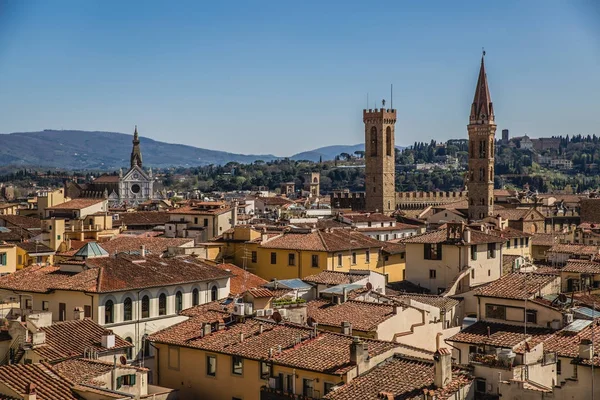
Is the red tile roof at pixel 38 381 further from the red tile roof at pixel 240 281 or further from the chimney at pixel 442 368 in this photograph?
the red tile roof at pixel 240 281

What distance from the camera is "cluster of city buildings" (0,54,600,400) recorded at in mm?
15586

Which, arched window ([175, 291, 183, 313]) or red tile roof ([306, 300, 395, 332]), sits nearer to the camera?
red tile roof ([306, 300, 395, 332])

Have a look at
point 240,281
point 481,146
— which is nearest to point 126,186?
point 481,146

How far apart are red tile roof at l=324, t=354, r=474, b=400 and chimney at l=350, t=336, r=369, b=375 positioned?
13cm

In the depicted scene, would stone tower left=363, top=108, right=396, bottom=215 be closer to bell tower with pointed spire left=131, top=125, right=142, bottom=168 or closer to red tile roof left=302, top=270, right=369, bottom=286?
bell tower with pointed spire left=131, top=125, right=142, bottom=168

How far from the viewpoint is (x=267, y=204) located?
9738 centimetres

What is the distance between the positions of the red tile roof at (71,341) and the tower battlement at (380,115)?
83284mm

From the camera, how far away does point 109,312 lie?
24.9m

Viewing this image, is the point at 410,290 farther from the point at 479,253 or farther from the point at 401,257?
the point at 401,257

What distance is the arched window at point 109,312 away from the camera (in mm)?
24734

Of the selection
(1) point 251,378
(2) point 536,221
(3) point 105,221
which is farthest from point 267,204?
(1) point 251,378

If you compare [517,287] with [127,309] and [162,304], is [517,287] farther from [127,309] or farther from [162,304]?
[127,309]

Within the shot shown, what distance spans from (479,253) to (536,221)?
40.4m

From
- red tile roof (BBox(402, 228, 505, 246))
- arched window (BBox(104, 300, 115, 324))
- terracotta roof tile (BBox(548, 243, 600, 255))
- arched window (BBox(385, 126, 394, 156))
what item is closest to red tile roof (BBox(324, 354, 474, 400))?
arched window (BBox(104, 300, 115, 324))
